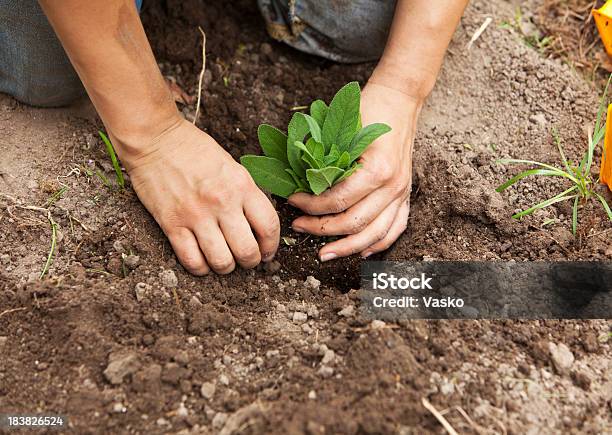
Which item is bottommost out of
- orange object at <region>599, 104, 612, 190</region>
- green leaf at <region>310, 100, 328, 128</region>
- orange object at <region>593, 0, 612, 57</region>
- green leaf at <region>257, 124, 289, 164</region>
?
green leaf at <region>257, 124, 289, 164</region>

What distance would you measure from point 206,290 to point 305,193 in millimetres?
328

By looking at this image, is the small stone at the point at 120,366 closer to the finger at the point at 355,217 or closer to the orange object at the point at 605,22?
the finger at the point at 355,217

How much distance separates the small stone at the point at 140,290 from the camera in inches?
60.8

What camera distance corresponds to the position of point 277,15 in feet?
7.07

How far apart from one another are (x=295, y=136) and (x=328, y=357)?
20.2 inches

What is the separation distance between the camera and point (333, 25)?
211 cm

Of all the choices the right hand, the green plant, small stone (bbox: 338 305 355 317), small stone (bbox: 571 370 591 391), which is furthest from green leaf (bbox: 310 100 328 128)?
small stone (bbox: 571 370 591 391)

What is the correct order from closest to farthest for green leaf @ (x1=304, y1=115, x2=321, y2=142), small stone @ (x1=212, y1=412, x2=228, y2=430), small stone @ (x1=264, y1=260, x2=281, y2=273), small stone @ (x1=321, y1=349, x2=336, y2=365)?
small stone @ (x1=212, y1=412, x2=228, y2=430) < small stone @ (x1=321, y1=349, x2=336, y2=365) < green leaf @ (x1=304, y1=115, x2=321, y2=142) < small stone @ (x1=264, y1=260, x2=281, y2=273)

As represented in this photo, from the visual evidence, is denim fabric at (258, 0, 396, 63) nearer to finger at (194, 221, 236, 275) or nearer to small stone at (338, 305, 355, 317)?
finger at (194, 221, 236, 275)

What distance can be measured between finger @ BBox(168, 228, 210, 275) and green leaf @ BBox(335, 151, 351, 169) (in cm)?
38

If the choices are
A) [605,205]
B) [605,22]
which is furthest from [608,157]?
[605,22]

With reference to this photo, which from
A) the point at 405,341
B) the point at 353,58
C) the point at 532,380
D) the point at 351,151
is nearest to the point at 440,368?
the point at 405,341

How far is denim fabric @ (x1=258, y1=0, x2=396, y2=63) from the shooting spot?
209 cm

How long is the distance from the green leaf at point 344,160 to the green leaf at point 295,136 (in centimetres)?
10
